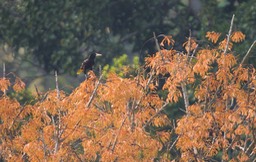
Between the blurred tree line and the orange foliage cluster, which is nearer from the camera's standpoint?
the orange foliage cluster

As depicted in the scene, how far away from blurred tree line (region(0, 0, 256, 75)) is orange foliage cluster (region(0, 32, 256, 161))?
1092 cm

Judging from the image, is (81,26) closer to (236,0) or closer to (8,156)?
(236,0)

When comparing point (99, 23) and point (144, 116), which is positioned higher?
point (144, 116)

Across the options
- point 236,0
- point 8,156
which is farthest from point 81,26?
point 8,156

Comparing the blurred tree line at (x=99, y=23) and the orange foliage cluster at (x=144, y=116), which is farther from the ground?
the orange foliage cluster at (x=144, y=116)

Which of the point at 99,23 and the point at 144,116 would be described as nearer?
the point at 144,116

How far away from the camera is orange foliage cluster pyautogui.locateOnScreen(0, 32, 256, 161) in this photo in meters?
12.7

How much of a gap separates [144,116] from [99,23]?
12980 mm

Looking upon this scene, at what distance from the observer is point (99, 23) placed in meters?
26.1

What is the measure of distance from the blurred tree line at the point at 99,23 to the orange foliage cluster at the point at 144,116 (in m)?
10.9

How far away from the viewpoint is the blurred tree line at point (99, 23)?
2536 centimetres

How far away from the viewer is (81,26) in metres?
25.5

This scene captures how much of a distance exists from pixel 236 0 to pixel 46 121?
1350 centimetres

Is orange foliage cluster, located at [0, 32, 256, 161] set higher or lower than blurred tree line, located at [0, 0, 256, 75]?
higher
